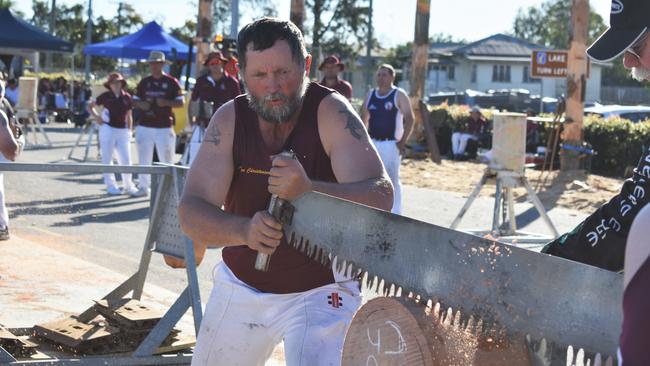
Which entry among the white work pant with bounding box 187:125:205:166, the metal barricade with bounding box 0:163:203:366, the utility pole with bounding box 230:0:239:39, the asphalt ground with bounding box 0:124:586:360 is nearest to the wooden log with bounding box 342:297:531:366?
the metal barricade with bounding box 0:163:203:366

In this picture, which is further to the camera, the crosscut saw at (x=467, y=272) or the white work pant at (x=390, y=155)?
the white work pant at (x=390, y=155)

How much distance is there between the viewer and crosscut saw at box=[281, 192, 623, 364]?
257cm

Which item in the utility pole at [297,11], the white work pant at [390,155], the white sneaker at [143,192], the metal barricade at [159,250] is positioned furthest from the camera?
the utility pole at [297,11]

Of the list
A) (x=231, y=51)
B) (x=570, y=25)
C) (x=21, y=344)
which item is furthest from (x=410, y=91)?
(x=21, y=344)

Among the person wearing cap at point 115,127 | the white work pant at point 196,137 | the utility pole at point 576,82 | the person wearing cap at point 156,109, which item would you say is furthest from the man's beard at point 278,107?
the utility pole at point 576,82

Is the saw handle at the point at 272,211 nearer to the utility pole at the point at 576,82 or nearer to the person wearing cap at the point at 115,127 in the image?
the person wearing cap at the point at 115,127

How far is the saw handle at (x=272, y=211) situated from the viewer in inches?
144

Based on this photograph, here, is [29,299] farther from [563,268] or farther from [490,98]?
[490,98]

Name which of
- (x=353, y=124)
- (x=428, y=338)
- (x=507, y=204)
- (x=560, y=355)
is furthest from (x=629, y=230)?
(x=507, y=204)

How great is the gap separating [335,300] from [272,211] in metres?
0.61

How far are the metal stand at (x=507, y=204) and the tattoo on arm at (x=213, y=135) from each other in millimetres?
8645

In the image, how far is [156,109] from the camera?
1616 cm

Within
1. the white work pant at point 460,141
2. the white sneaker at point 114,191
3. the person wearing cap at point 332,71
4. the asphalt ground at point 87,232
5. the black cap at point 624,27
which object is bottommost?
the asphalt ground at point 87,232

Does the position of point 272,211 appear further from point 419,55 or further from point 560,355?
point 419,55
